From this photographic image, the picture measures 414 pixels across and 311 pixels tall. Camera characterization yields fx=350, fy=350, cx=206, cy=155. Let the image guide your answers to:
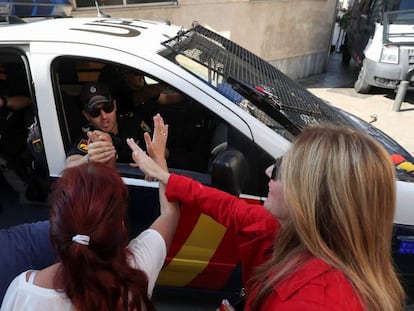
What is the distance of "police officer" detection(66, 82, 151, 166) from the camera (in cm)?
160

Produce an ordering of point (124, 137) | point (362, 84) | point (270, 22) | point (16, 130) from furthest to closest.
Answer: point (270, 22)
point (362, 84)
point (16, 130)
point (124, 137)

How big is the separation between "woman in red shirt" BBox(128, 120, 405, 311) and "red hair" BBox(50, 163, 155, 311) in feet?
1.30

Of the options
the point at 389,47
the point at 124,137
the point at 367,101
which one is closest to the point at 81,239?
the point at 124,137

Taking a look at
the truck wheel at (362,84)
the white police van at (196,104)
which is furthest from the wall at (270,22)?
the white police van at (196,104)

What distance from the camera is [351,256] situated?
0.89 m

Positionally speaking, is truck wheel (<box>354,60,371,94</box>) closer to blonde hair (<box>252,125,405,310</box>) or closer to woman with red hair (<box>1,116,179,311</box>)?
blonde hair (<box>252,125,405,310</box>)

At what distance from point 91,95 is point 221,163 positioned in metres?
0.99

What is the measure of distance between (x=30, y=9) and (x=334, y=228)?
2506mm

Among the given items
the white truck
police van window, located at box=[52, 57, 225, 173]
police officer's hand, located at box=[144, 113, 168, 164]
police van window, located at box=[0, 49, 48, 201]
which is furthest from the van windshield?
the white truck

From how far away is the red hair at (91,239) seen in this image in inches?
34.8

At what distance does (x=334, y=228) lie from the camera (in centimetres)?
89

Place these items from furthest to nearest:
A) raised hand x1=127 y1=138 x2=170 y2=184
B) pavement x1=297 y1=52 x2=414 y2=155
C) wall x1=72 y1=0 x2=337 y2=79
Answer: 1. wall x1=72 y1=0 x2=337 y2=79
2. pavement x1=297 y1=52 x2=414 y2=155
3. raised hand x1=127 y1=138 x2=170 y2=184

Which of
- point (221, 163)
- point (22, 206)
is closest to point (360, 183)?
point (221, 163)

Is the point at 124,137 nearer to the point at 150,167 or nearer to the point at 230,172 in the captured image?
the point at 150,167
